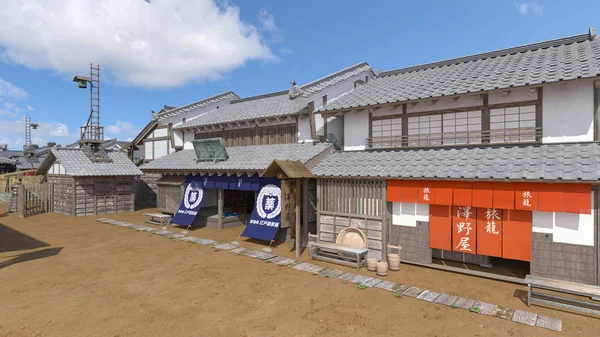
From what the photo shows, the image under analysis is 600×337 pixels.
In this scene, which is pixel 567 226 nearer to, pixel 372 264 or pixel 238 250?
pixel 372 264

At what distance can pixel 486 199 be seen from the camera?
8.74 metres

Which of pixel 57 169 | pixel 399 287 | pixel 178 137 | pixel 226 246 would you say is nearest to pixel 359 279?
pixel 399 287

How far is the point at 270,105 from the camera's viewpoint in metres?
19.1

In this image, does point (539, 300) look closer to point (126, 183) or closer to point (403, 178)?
point (403, 178)

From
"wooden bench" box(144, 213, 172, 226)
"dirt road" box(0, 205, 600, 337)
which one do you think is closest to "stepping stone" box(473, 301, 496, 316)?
"dirt road" box(0, 205, 600, 337)

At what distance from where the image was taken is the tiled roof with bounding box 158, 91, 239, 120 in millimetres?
21797

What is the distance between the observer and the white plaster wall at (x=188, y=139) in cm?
2106

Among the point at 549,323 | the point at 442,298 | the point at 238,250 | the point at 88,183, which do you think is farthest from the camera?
the point at 88,183

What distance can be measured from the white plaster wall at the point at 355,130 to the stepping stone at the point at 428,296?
Answer: 622cm

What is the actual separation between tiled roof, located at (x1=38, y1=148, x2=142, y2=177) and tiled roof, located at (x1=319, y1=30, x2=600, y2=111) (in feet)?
55.0

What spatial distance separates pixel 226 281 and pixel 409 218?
20.0 ft

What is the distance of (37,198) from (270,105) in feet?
60.5

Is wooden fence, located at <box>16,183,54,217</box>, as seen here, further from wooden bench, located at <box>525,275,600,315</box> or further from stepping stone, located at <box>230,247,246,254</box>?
wooden bench, located at <box>525,275,600,315</box>

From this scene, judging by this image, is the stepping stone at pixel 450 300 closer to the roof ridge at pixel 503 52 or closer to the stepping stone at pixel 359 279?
the stepping stone at pixel 359 279
